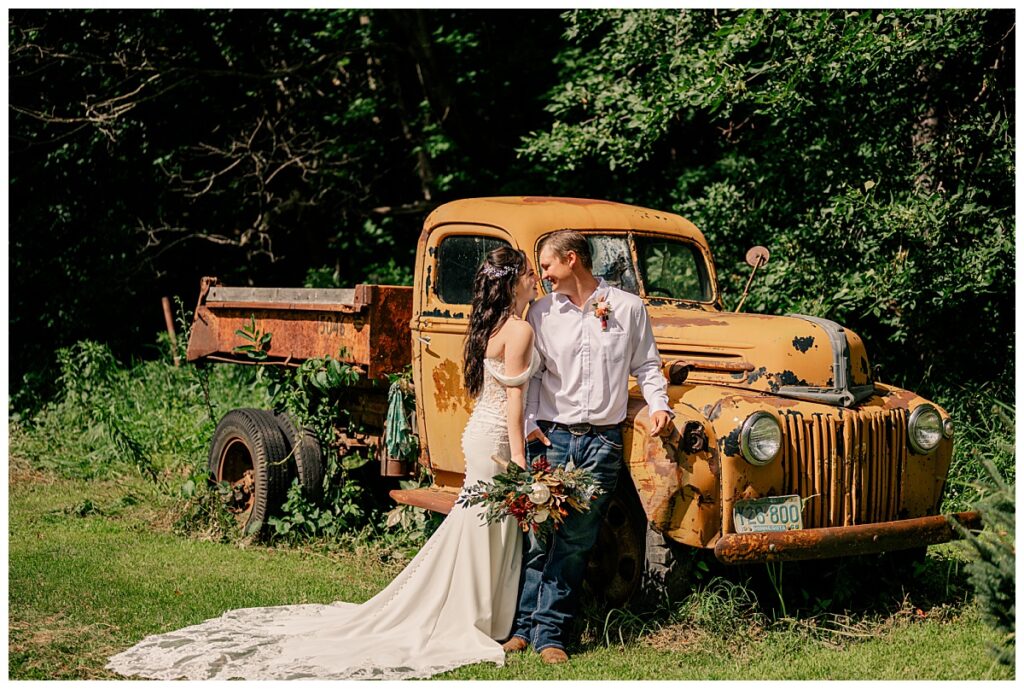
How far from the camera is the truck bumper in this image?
199 inches

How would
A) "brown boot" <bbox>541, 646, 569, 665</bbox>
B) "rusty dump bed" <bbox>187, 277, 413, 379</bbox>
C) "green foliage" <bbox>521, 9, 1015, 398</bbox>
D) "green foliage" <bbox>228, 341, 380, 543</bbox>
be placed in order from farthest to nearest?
"green foliage" <bbox>521, 9, 1015, 398</bbox>
"green foliage" <bbox>228, 341, 380, 543</bbox>
"rusty dump bed" <bbox>187, 277, 413, 379</bbox>
"brown boot" <bbox>541, 646, 569, 665</bbox>

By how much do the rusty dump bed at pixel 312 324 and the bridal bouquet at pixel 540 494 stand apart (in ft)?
7.34

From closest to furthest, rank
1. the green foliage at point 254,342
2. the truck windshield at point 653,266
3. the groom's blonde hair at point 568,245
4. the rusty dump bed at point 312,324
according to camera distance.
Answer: the groom's blonde hair at point 568,245 < the truck windshield at point 653,266 < the rusty dump bed at point 312,324 < the green foliage at point 254,342

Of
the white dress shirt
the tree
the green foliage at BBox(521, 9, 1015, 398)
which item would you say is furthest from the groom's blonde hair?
the tree

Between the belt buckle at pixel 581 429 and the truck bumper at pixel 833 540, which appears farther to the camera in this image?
the belt buckle at pixel 581 429

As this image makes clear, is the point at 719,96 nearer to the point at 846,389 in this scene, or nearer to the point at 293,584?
the point at 846,389

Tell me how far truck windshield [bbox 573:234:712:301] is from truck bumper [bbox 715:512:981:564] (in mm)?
1784

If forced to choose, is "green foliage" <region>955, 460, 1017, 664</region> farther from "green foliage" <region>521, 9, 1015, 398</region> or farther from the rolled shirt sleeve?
"green foliage" <region>521, 9, 1015, 398</region>

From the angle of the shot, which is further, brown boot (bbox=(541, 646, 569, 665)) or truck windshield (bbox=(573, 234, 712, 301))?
truck windshield (bbox=(573, 234, 712, 301))

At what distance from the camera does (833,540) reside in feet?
17.0

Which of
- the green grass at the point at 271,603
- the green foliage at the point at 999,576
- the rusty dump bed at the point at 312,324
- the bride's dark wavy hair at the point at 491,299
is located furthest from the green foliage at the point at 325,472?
the green foliage at the point at 999,576

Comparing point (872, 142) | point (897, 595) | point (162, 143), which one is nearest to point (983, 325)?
point (872, 142)

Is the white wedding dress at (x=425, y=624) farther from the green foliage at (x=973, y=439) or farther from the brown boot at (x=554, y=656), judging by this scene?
the green foliage at (x=973, y=439)

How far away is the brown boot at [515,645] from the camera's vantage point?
5.32 m
